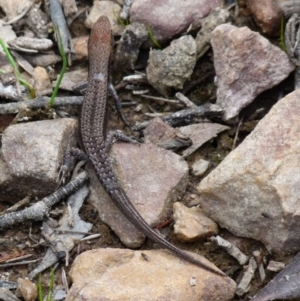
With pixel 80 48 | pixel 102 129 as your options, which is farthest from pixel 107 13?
pixel 102 129

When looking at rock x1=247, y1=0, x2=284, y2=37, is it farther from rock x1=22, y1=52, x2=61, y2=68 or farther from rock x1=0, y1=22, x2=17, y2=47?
rock x1=0, y1=22, x2=17, y2=47

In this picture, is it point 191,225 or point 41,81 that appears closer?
point 191,225

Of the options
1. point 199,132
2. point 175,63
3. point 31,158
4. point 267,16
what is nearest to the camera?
point 31,158

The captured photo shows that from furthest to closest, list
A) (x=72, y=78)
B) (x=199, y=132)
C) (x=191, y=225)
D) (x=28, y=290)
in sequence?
(x=72, y=78), (x=199, y=132), (x=191, y=225), (x=28, y=290)

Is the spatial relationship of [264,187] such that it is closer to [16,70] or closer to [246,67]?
[246,67]

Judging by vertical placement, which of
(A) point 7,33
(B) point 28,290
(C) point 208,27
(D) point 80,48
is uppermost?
(C) point 208,27

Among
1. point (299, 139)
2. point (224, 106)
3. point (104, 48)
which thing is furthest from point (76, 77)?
point (299, 139)

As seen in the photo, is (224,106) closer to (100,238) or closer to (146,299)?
(100,238)

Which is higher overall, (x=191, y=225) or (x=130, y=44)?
(x=130, y=44)
